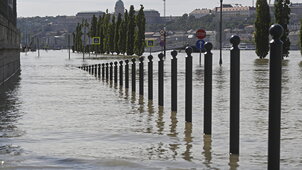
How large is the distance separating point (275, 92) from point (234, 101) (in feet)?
4.95

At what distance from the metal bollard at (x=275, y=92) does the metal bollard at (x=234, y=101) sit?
4.61ft

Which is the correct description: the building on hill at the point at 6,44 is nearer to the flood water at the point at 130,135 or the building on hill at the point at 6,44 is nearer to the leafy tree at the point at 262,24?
the flood water at the point at 130,135

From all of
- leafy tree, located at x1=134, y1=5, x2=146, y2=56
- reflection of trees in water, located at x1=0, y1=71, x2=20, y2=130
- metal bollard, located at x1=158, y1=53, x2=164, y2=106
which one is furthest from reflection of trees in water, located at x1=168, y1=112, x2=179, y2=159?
leafy tree, located at x1=134, y1=5, x2=146, y2=56

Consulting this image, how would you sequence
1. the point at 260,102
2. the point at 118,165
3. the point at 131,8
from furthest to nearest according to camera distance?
the point at 131,8, the point at 260,102, the point at 118,165

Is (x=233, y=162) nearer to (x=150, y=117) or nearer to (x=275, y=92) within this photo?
(x=275, y=92)

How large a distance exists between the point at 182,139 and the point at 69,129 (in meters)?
1.85

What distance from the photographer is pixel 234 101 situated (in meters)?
7.89

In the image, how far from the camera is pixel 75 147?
332 inches

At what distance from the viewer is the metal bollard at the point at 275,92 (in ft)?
20.9

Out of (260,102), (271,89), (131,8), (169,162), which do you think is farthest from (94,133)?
(131,8)

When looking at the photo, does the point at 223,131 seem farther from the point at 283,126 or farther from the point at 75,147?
the point at 75,147

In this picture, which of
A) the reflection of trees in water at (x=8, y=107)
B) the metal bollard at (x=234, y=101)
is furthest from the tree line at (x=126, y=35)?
the metal bollard at (x=234, y=101)

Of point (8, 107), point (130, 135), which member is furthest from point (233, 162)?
point (8, 107)

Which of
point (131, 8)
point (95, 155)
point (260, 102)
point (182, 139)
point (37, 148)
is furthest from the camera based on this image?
point (131, 8)
